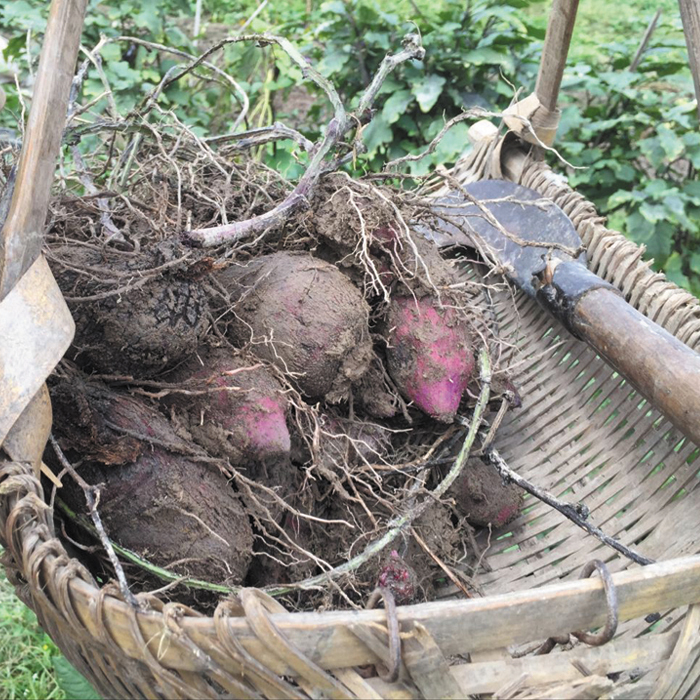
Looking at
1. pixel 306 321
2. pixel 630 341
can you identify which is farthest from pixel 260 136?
pixel 630 341

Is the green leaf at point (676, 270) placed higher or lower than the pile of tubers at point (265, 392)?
lower

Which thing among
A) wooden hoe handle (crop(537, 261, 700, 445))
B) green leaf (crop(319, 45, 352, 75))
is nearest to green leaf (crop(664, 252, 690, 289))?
wooden hoe handle (crop(537, 261, 700, 445))

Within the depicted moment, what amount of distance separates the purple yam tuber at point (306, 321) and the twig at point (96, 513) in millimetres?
259

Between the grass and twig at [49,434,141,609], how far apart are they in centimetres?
58

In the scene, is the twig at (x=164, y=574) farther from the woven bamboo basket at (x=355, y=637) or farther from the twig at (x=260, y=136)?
the twig at (x=260, y=136)

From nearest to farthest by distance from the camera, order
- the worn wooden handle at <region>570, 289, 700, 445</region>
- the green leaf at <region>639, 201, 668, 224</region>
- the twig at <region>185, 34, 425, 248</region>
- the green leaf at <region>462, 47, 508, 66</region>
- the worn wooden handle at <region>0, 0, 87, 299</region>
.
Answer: the worn wooden handle at <region>0, 0, 87, 299</region> < the twig at <region>185, 34, 425, 248</region> < the worn wooden handle at <region>570, 289, 700, 445</region> < the green leaf at <region>639, 201, 668, 224</region> < the green leaf at <region>462, 47, 508, 66</region>

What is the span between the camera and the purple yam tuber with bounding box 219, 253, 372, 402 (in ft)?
2.98

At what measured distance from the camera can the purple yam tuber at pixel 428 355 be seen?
986 mm

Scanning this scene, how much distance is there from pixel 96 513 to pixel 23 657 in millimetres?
699

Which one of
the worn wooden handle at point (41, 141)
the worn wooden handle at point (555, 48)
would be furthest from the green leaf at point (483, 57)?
the worn wooden handle at point (41, 141)

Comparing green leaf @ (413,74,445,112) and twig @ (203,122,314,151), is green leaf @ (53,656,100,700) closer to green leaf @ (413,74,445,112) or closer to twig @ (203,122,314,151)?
twig @ (203,122,314,151)

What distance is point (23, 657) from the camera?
124 cm

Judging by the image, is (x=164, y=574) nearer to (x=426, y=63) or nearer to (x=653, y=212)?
(x=653, y=212)

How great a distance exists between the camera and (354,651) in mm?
595
